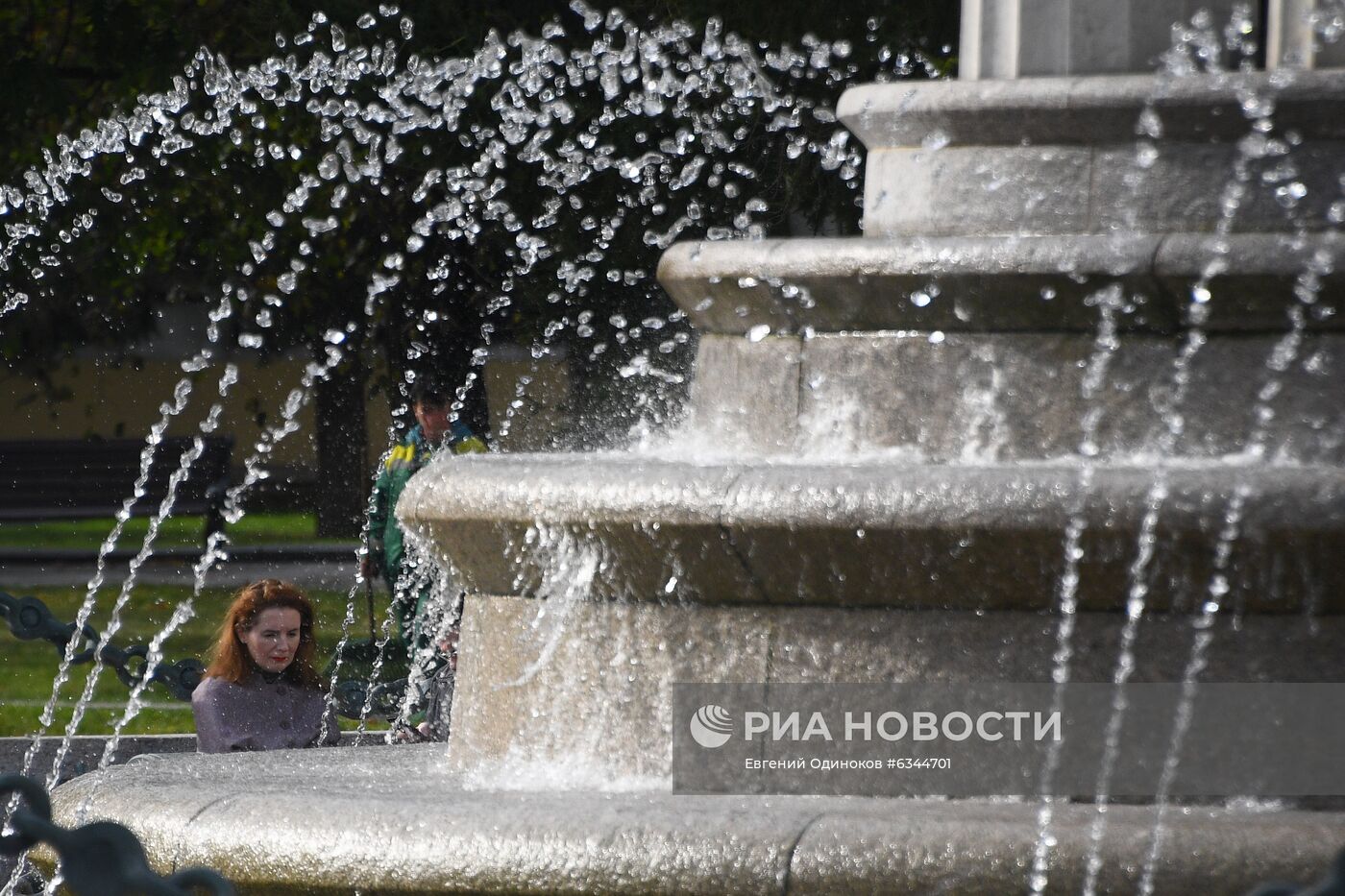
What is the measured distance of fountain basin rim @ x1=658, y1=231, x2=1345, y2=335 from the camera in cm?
432

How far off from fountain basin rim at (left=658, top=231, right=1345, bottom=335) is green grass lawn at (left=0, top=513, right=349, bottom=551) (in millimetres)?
20221

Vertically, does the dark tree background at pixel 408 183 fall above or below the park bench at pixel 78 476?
above

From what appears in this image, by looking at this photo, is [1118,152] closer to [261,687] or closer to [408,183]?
[261,687]

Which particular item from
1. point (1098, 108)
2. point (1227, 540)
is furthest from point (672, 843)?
point (1098, 108)

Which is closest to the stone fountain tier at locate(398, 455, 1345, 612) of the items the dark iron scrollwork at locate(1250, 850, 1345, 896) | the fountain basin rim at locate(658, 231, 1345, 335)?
the fountain basin rim at locate(658, 231, 1345, 335)

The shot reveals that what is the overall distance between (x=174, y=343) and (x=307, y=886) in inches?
1332

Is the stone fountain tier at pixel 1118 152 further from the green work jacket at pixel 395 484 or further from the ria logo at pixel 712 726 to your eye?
the green work jacket at pixel 395 484

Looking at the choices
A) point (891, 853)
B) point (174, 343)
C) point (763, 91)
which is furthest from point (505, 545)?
point (174, 343)

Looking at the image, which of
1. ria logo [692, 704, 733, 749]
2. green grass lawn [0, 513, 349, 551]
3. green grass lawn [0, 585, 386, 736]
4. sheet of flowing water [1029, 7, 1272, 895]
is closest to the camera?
sheet of flowing water [1029, 7, 1272, 895]

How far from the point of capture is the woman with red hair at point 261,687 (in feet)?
19.4

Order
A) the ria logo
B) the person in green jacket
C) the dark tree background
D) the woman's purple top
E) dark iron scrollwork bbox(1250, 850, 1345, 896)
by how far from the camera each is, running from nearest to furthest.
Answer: dark iron scrollwork bbox(1250, 850, 1345, 896)
the ria logo
the woman's purple top
the person in green jacket
the dark tree background

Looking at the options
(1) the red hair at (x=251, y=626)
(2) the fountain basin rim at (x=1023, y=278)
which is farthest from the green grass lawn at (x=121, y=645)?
(2) the fountain basin rim at (x=1023, y=278)

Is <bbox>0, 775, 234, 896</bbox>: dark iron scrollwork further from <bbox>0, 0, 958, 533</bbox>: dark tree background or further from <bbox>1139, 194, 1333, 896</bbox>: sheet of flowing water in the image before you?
<bbox>0, 0, 958, 533</bbox>: dark tree background

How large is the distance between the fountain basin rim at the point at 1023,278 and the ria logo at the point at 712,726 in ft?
3.11
